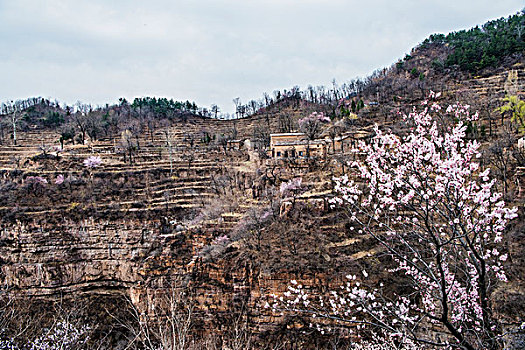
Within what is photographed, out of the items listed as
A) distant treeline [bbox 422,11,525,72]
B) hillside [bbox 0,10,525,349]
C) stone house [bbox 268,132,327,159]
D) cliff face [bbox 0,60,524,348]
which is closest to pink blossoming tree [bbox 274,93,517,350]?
hillside [bbox 0,10,525,349]

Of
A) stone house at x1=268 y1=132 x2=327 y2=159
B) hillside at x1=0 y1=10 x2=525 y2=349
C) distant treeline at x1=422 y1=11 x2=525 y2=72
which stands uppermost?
distant treeline at x1=422 y1=11 x2=525 y2=72

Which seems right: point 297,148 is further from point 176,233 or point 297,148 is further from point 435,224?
point 435,224

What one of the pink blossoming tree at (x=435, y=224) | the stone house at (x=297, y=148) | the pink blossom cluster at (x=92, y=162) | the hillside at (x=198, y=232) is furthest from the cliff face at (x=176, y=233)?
the pink blossoming tree at (x=435, y=224)

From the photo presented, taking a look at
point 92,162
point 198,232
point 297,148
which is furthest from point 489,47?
point 92,162

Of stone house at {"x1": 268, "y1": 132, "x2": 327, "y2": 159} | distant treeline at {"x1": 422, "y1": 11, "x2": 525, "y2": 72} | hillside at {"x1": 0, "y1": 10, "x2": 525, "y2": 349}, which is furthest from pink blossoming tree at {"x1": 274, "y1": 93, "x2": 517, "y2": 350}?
distant treeline at {"x1": 422, "y1": 11, "x2": 525, "y2": 72}

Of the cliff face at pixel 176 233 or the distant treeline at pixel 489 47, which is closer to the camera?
the cliff face at pixel 176 233

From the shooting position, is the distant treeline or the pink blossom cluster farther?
the distant treeline

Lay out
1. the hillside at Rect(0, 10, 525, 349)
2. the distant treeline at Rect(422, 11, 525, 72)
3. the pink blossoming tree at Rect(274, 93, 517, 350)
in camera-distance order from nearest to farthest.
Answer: the pink blossoming tree at Rect(274, 93, 517, 350), the hillside at Rect(0, 10, 525, 349), the distant treeline at Rect(422, 11, 525, 72)

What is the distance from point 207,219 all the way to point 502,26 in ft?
246

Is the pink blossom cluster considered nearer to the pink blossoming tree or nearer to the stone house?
the stone house

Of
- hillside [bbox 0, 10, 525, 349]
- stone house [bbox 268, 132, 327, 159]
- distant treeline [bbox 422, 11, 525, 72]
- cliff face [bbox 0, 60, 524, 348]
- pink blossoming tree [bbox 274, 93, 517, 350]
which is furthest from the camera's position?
distant treeline [bbox 422, 11, 525, 72]

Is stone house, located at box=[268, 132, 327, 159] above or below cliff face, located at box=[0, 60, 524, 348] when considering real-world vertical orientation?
above

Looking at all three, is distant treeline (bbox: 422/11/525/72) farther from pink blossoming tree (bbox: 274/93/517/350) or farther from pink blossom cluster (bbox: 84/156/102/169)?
pink blossom cluster (bbox: 84/156/102/169)

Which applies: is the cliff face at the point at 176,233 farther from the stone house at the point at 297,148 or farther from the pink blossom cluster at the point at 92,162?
the stone house at the point at 297,148
